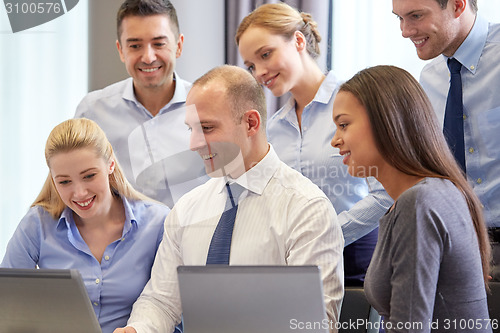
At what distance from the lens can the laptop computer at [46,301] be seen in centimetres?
113

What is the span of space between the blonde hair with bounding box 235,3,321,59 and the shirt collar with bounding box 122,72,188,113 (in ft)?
0.84

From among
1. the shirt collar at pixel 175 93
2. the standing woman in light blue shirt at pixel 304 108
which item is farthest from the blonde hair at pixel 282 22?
the shirt collar at pixel 175 93

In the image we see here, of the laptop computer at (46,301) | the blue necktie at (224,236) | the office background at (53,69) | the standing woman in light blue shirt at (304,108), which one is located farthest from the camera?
the office background at (53,69)

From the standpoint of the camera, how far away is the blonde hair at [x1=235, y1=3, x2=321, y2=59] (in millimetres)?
1857

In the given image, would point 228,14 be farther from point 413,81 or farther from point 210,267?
point 210,267

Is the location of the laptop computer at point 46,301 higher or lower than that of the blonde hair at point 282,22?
lower

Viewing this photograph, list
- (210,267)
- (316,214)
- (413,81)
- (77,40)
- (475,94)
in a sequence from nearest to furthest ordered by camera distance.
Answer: (210,267)
(413,81)
(316,214)
(475,94)
(77,40)

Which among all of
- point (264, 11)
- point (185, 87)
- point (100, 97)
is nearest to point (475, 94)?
point (264, 11)

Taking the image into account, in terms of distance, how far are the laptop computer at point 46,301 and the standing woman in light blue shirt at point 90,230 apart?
1.41 ft

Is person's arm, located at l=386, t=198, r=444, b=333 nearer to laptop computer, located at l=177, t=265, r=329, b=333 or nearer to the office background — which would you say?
laptop computer, located at l=177, t=265, r=329, b=333

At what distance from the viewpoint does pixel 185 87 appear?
2.07 m

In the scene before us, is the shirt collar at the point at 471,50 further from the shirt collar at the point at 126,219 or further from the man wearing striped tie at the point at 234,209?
the shirt collar at the point at 126,219

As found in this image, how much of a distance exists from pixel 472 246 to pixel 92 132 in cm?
104

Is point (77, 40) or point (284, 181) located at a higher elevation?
point (77, 40)
